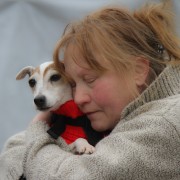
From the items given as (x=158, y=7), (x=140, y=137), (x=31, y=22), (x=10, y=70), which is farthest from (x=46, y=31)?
(x=140, y=137)

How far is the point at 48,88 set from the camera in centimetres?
153

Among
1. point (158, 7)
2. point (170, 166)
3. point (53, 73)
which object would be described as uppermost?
point (158, 7)

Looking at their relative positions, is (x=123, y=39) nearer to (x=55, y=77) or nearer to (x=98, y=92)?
(x=98, y=92)

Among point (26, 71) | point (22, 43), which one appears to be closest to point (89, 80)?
point (26, 71)

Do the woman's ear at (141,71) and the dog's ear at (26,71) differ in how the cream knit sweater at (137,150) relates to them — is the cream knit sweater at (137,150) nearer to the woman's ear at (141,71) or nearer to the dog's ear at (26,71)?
the woman's ear at (141,71)

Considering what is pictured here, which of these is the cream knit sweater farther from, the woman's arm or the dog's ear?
the dog's ear

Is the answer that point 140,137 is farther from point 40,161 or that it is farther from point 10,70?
point 10,70

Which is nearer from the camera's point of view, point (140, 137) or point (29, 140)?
point (140, 137)

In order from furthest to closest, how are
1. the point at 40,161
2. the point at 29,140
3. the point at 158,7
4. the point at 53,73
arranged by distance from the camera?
the point at 53,73, the point at 158,7, the point at 29,140, the point at 40,161

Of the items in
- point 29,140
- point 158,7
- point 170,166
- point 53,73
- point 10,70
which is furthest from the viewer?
point 10,70

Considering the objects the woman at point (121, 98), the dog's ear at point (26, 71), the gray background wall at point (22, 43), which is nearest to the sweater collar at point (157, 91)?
the woman at point (121, 98)

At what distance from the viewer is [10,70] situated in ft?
6.84

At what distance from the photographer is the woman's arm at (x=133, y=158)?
0.98 meters

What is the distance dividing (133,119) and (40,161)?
11.2 inches
